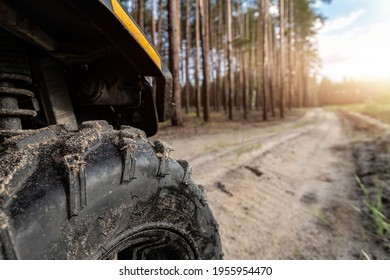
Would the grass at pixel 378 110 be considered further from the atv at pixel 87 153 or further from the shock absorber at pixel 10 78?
the shock absorber at pixel 10 78

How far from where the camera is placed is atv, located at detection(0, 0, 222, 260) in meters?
0.63

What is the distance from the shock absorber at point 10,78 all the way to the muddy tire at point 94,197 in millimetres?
179

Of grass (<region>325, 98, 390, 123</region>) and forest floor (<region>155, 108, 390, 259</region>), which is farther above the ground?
grass (<region>325, 98, 390, 123</region>)

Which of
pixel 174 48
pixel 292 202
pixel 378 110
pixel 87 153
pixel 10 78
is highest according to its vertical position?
pixel 174 48

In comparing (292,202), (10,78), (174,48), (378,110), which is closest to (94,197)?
(10,78)

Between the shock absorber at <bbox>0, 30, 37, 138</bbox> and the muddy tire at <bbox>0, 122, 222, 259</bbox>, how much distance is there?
0.18m

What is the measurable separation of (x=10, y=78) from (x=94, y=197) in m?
0.52

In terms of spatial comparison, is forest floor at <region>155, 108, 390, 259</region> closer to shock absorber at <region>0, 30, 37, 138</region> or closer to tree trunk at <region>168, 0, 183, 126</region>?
shock absorber at <region>0, 30, 37, 138</region>

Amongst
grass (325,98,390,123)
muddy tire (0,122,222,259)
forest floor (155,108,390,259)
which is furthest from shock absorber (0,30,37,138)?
grass (325,98,390,123)

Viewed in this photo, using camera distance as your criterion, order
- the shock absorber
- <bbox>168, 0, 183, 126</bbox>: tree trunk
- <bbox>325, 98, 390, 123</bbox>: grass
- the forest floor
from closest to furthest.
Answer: the shock absorber, the forest floor, <bbox>168, 0, 183, 126</bbox>: tree trunk, <bbox>325, 98, 390, 123</bbox>: grass

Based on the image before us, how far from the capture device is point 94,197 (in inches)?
27.8

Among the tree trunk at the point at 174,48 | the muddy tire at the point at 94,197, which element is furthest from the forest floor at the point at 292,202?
the tree trunk at the point at 174,48

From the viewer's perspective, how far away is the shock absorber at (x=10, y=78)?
2.91ft

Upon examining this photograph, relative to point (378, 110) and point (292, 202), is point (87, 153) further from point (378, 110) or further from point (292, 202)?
point (378, 110)
